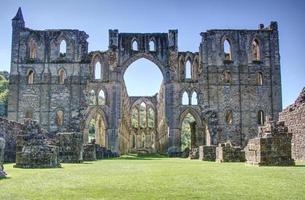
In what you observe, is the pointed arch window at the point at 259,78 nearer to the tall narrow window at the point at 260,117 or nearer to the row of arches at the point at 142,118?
the tall narrow window at the point at 260,117

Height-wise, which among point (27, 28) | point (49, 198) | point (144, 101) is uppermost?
point (27, 28)

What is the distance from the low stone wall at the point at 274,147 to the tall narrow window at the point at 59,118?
26.7m

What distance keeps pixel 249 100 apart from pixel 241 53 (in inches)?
176

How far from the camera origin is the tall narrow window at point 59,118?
39.7 m

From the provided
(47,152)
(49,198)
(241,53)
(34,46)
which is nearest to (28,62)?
(34,46)

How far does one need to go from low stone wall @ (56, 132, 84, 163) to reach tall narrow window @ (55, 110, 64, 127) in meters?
18.9

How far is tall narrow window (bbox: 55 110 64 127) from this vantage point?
3974cm

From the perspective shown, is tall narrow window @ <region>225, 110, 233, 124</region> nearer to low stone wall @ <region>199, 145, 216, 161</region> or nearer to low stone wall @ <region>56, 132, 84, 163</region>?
low stone wall @ <region>199, 145, 216, 161</region>

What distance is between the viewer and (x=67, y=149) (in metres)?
20.6

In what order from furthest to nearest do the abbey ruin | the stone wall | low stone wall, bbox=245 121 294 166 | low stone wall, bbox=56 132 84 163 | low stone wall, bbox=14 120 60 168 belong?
the abbey ruin
low stone wall, bbox=56 132 84 163
the stone wall
low stone wall, bbox=245 121 294 166
low stone wall, bbox=14 120 60 168

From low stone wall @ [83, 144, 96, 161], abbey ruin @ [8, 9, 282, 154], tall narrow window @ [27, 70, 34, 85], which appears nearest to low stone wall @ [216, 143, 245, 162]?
low stone wall @ [83, 144, 96, 161]

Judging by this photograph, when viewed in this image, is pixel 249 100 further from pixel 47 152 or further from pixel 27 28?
pixel 47 152

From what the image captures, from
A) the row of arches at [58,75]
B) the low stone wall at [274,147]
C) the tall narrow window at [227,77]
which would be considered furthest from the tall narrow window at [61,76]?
the low stone wall at [274,147]

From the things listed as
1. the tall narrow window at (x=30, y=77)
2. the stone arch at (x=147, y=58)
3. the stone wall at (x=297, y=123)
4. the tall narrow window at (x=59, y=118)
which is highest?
the stone arch at (x=147, y=58)
